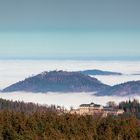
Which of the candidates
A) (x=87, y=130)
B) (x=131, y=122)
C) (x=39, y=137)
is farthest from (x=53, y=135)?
(x=131, y=122)

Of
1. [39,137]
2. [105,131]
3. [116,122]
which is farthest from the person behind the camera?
[116,122]

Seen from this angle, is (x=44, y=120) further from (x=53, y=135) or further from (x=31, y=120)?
(x=53, y=135)

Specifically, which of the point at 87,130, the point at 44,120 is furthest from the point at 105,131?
the point at 44,120

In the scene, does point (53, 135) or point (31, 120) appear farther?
point (31, 120)

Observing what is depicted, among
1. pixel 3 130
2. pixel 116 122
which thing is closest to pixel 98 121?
pixel 116 122

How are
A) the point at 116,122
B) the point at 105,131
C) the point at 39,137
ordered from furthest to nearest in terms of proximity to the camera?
the point at 116,122, the point at 105,131, the point at 39,137

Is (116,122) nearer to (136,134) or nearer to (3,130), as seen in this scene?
(136,134)

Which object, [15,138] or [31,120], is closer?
[15,138]

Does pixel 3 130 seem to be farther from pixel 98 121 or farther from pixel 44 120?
pixel 98 121
